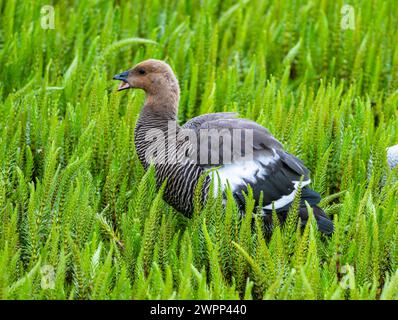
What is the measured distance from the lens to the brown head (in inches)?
156

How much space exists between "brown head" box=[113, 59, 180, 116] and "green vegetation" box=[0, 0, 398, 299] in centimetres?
25

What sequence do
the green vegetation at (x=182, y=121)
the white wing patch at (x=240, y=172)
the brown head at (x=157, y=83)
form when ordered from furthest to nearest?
the brown head at (x=157, y=83)
the white wing patch at (x=240, y=172)
the green vegetation at (x=182, y=121)

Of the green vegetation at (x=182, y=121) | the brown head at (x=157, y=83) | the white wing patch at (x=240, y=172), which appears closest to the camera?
the green vegetation at (x=182, y=121)

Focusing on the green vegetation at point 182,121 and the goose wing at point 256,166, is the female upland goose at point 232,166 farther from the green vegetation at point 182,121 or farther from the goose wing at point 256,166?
the green vegetation at point 182,121

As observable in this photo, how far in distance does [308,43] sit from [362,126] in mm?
1237

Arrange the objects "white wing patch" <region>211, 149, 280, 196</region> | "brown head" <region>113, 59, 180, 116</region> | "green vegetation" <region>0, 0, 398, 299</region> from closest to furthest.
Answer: "green vegetation" <region>0, 0, 398, 299</region> < "white wing patch" <region>211, 149, 280, 196</region> < "brown head" <region>113, 59, 180, 116</region>

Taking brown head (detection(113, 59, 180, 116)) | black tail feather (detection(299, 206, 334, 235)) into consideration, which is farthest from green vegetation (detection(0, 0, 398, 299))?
brown head (detection(113, 59, 180, 116))

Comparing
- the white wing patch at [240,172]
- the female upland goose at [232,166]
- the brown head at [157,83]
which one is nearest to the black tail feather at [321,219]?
the female upland goose at [232,166]

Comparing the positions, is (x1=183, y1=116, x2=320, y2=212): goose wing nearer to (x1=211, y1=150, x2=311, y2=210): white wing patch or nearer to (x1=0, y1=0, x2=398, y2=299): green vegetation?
(x1=211, y1=150, x2=311, y2=210): white wing patch

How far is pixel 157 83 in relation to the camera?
3965 millimetres

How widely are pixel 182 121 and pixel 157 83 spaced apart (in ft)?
2.75

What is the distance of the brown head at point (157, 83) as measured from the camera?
3.96 m

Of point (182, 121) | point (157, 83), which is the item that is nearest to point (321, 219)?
point (157, 83)

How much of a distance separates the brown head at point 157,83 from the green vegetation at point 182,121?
0.25 m
